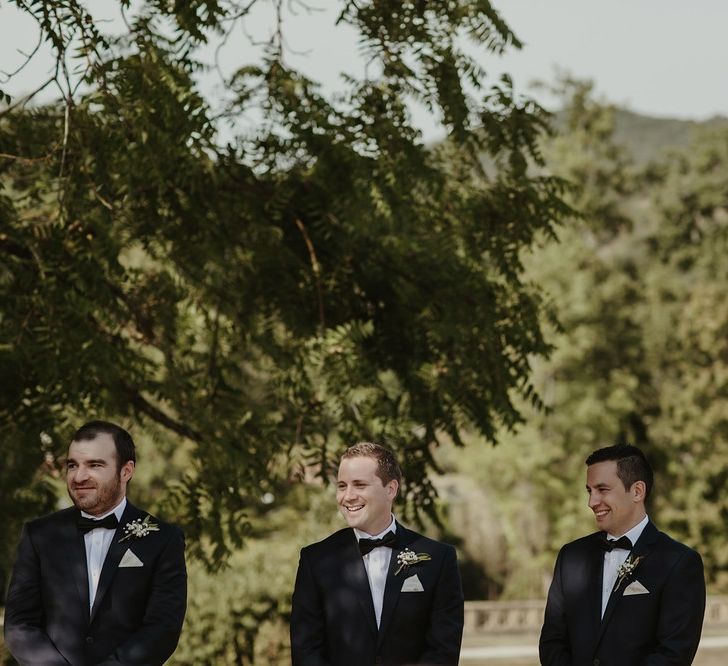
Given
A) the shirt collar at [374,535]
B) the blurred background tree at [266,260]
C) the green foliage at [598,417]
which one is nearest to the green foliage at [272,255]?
the blurred background tree at [266,260]

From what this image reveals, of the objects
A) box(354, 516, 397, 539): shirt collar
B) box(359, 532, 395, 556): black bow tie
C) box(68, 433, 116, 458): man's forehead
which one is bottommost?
box(359, 532, 395, 556): black bow tie

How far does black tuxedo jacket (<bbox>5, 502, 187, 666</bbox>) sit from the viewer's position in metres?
5.08

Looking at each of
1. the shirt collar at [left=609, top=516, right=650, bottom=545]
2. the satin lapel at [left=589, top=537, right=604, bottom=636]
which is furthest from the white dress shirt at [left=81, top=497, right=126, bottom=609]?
the shirt collar at [left=609, top=516, right=650, bottom=545]

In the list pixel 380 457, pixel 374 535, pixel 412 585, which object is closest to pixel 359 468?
pixel 380 457

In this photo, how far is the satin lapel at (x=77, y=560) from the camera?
5129 millimetres

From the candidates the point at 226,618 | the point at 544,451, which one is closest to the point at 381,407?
the point at 226,618

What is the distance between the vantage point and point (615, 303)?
127 ft

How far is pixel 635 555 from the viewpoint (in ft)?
17.5

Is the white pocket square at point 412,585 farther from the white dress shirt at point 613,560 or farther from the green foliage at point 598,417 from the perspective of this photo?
the green foliage at point 598,417

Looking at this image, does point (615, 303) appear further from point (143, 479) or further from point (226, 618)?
point (226, 618)

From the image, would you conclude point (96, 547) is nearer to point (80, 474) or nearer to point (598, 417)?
point (80, 474)

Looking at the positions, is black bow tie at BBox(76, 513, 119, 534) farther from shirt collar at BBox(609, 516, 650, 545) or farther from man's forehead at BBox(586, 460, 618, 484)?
shirt collar at BBox(609, 516, 650, 545)

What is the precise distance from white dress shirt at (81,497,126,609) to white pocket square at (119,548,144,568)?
82mm

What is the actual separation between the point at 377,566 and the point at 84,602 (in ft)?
4.13
